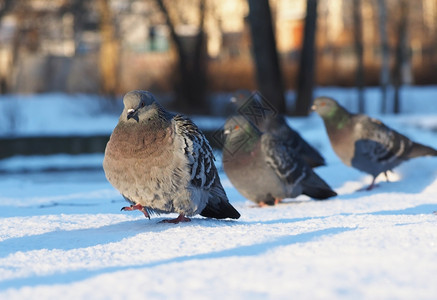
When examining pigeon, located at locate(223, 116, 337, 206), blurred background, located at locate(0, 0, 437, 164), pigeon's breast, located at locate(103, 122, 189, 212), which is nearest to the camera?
pigeon's breast, located at locate(103, 122, 189, 212)

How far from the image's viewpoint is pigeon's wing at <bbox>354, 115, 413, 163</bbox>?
273 inches

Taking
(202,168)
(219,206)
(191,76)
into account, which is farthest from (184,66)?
(202,168)

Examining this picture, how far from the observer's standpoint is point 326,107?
712 cm

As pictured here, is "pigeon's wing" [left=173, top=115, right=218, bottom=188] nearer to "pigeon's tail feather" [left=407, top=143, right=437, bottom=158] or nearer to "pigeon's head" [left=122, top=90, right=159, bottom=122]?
"pigeon's head" [left=122, top=90, right=159, bottom=122]

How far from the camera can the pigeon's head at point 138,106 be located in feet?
12.8

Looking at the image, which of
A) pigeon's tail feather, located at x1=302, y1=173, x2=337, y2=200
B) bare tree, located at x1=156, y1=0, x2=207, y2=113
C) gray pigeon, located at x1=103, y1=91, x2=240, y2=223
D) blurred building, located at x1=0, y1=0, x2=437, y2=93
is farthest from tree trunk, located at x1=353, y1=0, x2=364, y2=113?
gray pigeon, located at x1=103, y1=91, x2=240, y2=223

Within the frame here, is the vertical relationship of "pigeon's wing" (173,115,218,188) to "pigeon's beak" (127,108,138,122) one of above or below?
below

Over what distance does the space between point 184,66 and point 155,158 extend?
653 inches

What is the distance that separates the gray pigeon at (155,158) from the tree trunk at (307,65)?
40.9ft

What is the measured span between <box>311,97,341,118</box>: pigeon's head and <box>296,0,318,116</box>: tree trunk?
9.13 meters

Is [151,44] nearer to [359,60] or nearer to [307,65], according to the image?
[359,60]

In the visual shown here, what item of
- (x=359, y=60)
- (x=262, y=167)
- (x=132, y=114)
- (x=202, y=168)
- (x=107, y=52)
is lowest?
(x=262, y=167)

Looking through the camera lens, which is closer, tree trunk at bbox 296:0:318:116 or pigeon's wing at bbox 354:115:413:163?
pigeon's wing at bbox 354:115:413:163

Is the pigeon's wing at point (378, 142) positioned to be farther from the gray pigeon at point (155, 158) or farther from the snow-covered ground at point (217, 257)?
the gray pigeon at point (155, 158)
